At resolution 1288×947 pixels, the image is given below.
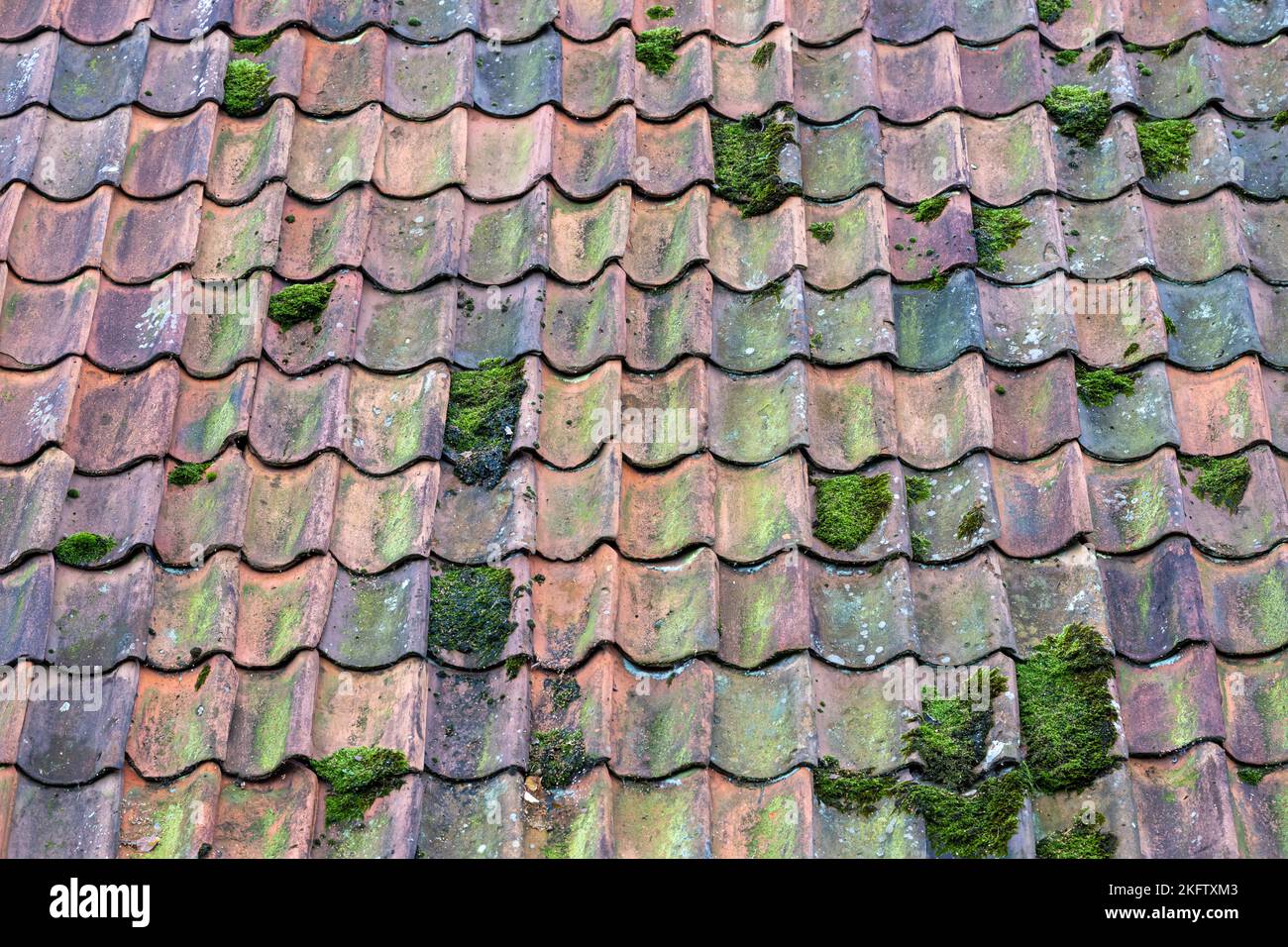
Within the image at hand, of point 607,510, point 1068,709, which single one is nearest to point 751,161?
point 607,510

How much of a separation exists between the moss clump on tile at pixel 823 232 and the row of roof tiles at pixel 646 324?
0.22m

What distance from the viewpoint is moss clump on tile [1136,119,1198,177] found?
14.4ft

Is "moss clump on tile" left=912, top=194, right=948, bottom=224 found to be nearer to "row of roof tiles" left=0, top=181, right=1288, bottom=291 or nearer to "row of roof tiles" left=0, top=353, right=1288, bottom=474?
"row of roof tiles" left=0, top=181, right=1288, bottom=291

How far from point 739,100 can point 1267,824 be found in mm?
2752

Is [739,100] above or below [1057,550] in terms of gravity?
above

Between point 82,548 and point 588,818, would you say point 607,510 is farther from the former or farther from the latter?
point 82,548

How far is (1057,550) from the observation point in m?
3.55

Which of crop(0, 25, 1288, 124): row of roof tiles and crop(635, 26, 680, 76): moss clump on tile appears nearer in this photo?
crop(0, 25, 1288, 124): row of roof tiles

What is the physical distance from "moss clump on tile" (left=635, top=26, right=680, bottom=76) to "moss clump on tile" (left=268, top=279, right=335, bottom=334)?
1.41 meters

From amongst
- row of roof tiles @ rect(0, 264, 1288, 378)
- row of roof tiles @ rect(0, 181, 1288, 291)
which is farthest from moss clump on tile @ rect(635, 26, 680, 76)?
row of roof tiles @ rect(0, 264, 1288, 378)

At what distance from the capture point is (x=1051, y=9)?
4832mm

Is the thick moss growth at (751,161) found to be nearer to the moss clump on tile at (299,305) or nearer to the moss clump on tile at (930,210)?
the moss clump on tile at (930,210)
